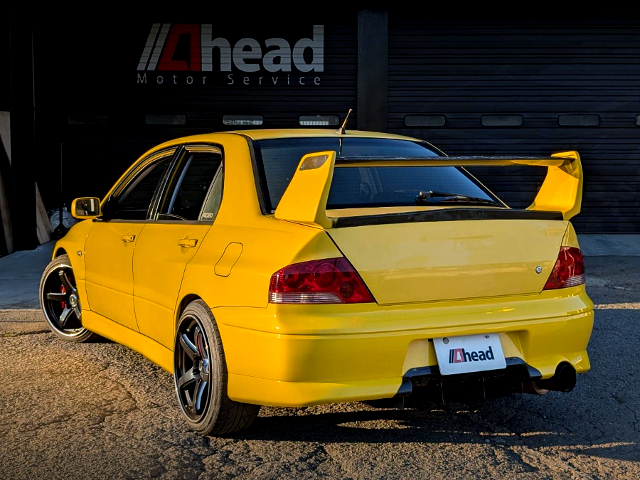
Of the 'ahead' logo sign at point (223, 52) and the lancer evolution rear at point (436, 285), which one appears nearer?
the lancer evolution rear at point (436, 285)

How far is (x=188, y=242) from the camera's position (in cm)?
427

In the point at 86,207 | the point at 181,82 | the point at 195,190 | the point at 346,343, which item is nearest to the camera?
the point at 346,343

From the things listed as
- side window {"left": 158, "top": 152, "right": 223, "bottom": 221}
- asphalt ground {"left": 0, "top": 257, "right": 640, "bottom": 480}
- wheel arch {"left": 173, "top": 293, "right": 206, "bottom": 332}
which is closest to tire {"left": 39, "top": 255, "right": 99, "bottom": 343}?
asphalt ground {"left": 0, "top": 257, "right": 640, "bottom": 480}

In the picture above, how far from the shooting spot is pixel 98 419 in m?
4.26

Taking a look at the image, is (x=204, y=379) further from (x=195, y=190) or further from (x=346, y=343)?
(x=195, y=190)

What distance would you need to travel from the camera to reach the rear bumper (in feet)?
11.5

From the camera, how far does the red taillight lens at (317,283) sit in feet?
11.6

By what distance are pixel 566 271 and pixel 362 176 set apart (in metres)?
1.12

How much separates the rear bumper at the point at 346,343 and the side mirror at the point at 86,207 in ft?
6.81

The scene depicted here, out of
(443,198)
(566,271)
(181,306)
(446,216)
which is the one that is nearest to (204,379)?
(181,306)

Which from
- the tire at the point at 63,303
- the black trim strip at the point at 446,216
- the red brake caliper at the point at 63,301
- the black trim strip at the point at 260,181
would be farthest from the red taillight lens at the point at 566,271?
the red brake caliper at the point at 63,301

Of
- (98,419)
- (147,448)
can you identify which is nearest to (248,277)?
(147,448)

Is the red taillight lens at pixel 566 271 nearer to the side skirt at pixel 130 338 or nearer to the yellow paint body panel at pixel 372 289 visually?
the yellow paint body panel at pixel 372 289

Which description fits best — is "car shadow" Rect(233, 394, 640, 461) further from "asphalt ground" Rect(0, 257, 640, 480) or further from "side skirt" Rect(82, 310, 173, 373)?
"side skirt" Rect(82, 310, 173, 373)
